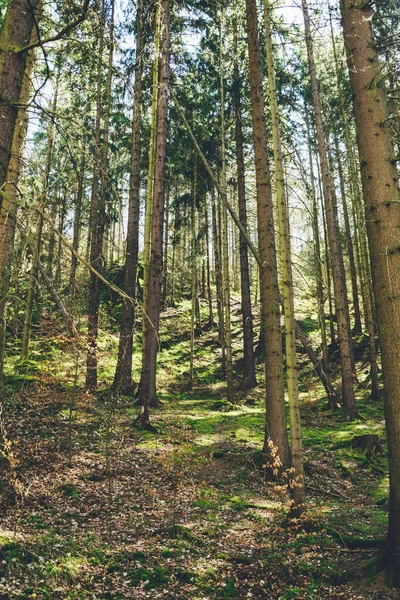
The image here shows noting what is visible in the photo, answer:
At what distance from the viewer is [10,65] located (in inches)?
141

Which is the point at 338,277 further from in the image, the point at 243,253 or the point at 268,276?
the point at 268,276

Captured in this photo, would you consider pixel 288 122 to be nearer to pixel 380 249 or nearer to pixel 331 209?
pixel 331 209

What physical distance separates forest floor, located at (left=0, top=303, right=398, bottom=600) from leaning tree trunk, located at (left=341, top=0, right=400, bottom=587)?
4.20ft

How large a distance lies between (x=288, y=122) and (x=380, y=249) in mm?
13187

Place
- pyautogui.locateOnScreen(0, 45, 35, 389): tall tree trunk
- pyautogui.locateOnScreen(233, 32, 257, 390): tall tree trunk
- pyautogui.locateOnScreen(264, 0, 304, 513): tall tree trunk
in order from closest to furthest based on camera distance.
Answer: pyautogui.locateOnScreen(0, 45, 35, 389): tall tree trunk → pyautogui.locateOnScreen(264, 0, 304, 513): tall tree trunk → pyautogui.locateOnScreen(233, 32, 257, 390): tall tree trunk

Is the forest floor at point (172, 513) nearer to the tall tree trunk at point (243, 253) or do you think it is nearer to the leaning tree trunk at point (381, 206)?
the leaning tree trunk at point (381, 206)

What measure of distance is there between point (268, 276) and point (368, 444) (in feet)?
17.0

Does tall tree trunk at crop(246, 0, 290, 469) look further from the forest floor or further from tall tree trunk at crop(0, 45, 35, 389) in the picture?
tall tree trunk at crop(0, 45, 35, 389)

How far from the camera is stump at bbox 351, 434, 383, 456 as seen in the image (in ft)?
31.9

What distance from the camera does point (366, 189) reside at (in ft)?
16.1

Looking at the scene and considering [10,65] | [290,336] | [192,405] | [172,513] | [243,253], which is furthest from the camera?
[243,253]

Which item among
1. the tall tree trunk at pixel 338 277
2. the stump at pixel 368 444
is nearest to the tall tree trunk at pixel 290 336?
the stump at pixel 368 444

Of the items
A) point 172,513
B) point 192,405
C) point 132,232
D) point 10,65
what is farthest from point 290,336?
point 192,405

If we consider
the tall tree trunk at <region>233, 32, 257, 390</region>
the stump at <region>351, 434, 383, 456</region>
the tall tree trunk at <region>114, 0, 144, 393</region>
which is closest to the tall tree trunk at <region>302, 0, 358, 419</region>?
the stump at <region>351, 434, 383, 456</region>
